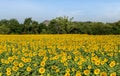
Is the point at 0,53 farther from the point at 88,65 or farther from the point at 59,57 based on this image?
the point at 88,65

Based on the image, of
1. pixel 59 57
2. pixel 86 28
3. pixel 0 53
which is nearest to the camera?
pixel 59 57

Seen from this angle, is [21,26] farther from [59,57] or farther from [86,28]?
[59,57]

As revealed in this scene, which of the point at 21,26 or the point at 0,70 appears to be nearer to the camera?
the point at 0,70

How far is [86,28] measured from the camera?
4209cm

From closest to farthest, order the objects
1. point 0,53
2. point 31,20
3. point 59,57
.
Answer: point 59,57 < point 0,53 < point 31,20

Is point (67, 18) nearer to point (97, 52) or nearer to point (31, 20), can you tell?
point (31, 20)

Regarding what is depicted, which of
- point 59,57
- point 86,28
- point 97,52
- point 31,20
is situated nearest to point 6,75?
point 59,57

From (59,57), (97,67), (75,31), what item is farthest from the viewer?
(75,31)

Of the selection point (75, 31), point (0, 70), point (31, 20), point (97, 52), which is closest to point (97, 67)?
point (0, 70)

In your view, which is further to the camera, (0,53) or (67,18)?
(67,18)

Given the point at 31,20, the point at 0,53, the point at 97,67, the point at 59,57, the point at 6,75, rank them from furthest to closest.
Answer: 1. the point at 31,20
2. the point at 0,53
3. the point at 59,57
4. the point at 6,75
5. the point at 97,67

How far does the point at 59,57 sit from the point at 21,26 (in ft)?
134

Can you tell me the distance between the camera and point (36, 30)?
4725 centimetres

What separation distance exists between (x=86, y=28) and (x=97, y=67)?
36.4 m
